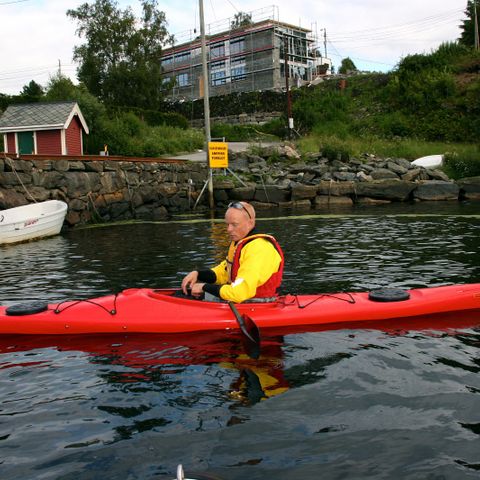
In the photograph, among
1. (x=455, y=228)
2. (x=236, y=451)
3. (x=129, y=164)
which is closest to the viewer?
(x=236, y=451)

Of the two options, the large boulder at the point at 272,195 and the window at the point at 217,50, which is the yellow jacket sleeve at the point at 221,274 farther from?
the window at the point at 217,50

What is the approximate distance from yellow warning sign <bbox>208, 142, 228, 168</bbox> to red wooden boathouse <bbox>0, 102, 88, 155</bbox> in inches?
326

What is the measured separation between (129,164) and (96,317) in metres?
15.0

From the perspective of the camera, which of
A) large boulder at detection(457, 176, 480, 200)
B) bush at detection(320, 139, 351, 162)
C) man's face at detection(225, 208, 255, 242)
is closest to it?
man's face at detection(225, 208, 255, 242)

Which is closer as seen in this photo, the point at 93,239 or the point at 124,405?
the point at 124,405

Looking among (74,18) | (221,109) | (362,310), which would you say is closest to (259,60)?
(221,109)

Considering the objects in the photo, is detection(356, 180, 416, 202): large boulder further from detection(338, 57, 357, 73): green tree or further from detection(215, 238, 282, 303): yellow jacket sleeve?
detection(338, 57, 357, 73): green tree

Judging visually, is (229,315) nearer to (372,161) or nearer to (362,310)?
(362,310)

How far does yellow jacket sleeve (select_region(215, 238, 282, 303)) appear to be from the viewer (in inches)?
194

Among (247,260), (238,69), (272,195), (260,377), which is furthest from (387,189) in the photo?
(238,69)

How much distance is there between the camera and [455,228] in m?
13.0

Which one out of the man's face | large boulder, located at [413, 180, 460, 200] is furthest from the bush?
the man's face

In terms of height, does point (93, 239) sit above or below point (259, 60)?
below

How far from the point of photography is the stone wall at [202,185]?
1599 cm
